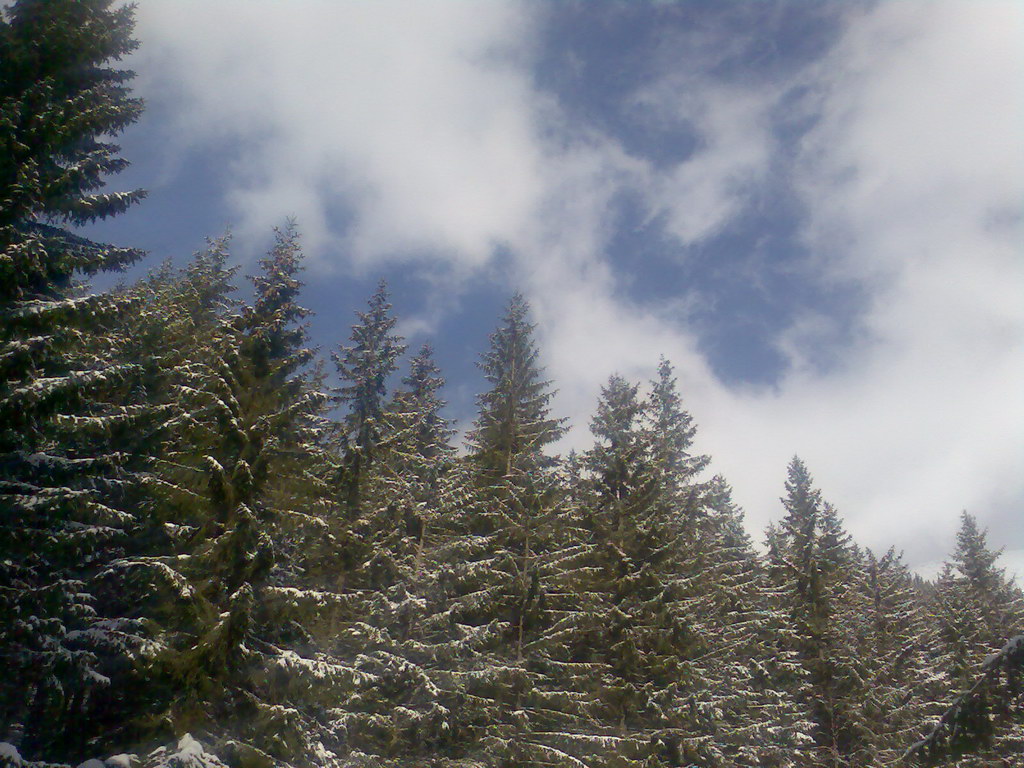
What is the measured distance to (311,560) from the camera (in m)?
19.9

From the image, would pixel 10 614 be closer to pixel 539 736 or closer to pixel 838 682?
pixel 539 736

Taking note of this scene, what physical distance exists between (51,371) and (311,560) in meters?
10.1

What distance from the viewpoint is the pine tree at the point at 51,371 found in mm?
11414

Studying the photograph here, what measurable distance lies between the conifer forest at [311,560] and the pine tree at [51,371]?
0.06 meters

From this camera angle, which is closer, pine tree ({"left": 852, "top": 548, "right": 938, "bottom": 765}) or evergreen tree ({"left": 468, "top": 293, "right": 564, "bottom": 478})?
evergreen tree ({"left": 468, "top": 293, "right": 564, "bottom": 478})

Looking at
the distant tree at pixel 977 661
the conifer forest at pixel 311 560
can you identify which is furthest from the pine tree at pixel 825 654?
the distant tree at pixel 977 661

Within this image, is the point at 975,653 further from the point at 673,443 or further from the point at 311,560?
the point at 311,560

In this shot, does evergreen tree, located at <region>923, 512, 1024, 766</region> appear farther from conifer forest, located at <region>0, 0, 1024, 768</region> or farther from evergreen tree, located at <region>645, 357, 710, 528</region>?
evergreen tree, located at <region>645, 357, 710, 528</region>

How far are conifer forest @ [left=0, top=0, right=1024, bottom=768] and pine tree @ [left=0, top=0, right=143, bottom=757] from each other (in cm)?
6

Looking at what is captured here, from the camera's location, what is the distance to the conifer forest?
39.9 ft

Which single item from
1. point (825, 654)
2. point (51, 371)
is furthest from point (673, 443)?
point (51, 371)

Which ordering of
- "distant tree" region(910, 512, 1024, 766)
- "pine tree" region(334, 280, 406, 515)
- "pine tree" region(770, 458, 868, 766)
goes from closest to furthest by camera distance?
"distant tree" region(910, 512, 1024, 766), "pine tree" region(334, 280, 406, 515), "pine tree" region(770, 458, 868, 766)

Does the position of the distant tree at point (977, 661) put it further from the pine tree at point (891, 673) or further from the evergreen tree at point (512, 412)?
the evergreen tree at point (512, 412)

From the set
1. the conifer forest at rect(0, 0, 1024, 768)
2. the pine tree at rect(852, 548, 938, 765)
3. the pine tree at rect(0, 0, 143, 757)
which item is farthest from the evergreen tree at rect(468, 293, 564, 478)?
the pine tree at rect(852, 548, 938, 765)
